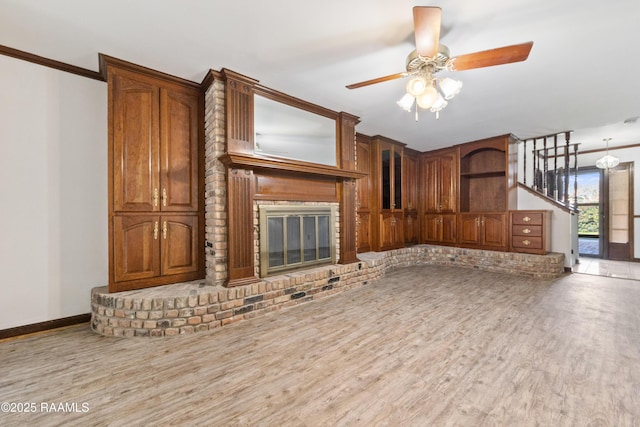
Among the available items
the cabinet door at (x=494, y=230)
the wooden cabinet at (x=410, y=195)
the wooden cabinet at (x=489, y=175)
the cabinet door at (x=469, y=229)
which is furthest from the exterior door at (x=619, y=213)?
the wooden cabinet at (x=410, y=195)

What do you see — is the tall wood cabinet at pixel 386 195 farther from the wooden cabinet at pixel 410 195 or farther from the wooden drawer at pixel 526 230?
the wooden drawer at pixel 526 230

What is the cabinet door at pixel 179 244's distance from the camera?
2.84 metres

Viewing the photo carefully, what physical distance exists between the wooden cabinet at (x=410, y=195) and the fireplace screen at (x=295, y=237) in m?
2.69

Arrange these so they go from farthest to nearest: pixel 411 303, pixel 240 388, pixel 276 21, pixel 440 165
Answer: pixel 440 165 → pixel 411 303 → pixel 276 21 → pixel 240 388

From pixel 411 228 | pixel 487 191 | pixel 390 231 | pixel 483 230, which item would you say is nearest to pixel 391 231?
pixel 390 231

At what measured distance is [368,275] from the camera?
4.14m

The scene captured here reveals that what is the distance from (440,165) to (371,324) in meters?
4.56

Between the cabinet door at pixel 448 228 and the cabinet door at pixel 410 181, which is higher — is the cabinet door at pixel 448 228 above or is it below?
below

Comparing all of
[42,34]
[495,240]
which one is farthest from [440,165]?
[42,34]

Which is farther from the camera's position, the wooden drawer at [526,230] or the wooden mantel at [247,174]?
the wooden drawer at [526,230]

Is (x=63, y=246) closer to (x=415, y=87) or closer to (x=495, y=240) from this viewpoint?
(x=415, y=87)

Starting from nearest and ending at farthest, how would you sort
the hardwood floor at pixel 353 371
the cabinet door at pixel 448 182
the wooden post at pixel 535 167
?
the hardwood floor at pixel 353 371 < the wooden post at pixel 535 167 < the cabinet door at pixel 448 182

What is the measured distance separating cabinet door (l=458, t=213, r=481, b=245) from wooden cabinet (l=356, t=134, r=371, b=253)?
2.11m

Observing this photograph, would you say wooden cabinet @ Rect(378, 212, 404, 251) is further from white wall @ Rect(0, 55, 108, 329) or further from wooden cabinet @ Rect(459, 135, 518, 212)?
white wall @ Rect(0, 55, 108, 329)
